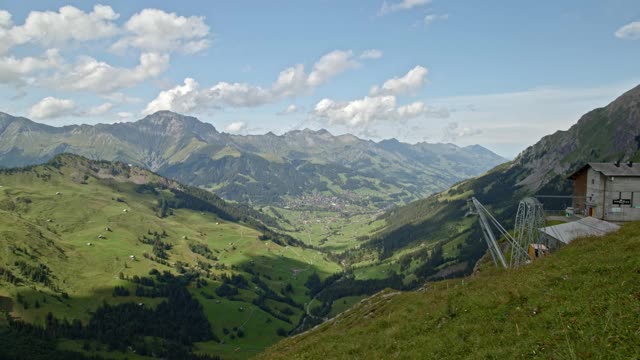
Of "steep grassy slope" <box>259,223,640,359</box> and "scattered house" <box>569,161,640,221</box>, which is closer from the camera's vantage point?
"steep grassy slope" <box>259,223,640,359</box>

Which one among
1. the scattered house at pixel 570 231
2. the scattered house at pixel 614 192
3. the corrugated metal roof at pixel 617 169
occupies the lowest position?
the scattered house at pixel 570 231

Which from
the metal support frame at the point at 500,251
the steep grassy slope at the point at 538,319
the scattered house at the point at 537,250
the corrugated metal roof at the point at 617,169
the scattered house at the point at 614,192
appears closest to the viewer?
the steep grassy slope at the point at 538,319

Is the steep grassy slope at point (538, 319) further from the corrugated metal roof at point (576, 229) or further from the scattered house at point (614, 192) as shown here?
the scattered house at point (614, 192)

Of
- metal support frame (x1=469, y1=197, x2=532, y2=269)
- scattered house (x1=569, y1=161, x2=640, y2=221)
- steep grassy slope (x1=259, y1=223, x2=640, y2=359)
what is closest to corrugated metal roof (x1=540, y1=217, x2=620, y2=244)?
metal support frame (x1=469, y1=197, x2=532, y2=269)

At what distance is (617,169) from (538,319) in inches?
2892

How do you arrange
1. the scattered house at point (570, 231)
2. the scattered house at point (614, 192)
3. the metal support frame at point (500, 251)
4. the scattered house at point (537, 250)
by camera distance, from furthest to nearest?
1. the scattered house at point (614, 192)
2. the scattered house at point (570, 231)
3. the metal support frame at point (500, 251)
4. the scattered house at point (537, 250)

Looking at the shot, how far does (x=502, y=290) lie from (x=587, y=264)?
6.20m

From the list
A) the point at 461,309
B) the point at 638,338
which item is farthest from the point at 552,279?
the point at 638,338

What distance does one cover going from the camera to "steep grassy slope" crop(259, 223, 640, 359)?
17.7 m

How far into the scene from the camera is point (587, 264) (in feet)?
98.9

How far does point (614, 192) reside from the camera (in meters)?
80.1

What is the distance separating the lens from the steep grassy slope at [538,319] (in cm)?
1773

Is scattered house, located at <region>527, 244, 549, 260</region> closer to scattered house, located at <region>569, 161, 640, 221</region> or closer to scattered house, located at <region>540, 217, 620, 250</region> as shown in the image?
scattered house, located at <region>540, 217, 620, 250</region>

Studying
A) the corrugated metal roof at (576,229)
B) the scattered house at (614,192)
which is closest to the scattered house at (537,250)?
the corrugated metal roof at (576,229)
